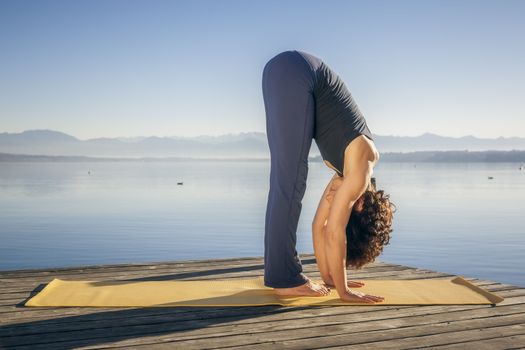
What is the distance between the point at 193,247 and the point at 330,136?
10885 mm

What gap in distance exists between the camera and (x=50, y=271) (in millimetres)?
4797

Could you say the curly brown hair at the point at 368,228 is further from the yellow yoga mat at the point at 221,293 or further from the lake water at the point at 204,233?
the lake water at the point at 204,233

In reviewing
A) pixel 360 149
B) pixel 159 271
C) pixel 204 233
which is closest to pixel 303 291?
pixel 360 149

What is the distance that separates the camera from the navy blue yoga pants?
3.50 metres

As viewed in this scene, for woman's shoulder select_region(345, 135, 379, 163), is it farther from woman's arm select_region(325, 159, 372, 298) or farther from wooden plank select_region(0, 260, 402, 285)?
wooden plank select_region(0, 260, 402, 285)

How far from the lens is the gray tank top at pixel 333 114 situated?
356cm

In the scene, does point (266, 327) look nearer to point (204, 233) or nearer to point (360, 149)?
point (360, 149)

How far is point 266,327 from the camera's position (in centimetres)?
305

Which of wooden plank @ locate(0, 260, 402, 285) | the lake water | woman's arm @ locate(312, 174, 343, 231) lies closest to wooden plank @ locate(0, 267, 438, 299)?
wooden plank @ locate(0, 260, 402, 285)

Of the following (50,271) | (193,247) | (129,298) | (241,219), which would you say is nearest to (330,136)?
(129,298)

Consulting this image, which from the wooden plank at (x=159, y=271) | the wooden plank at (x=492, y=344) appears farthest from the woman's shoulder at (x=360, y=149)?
the wooden plank at (x=159, y=271)

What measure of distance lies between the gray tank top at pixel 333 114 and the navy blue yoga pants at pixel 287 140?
61 mm

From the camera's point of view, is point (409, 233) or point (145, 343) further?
point (409, 233)

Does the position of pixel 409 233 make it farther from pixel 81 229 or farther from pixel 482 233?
pixel 81 229
